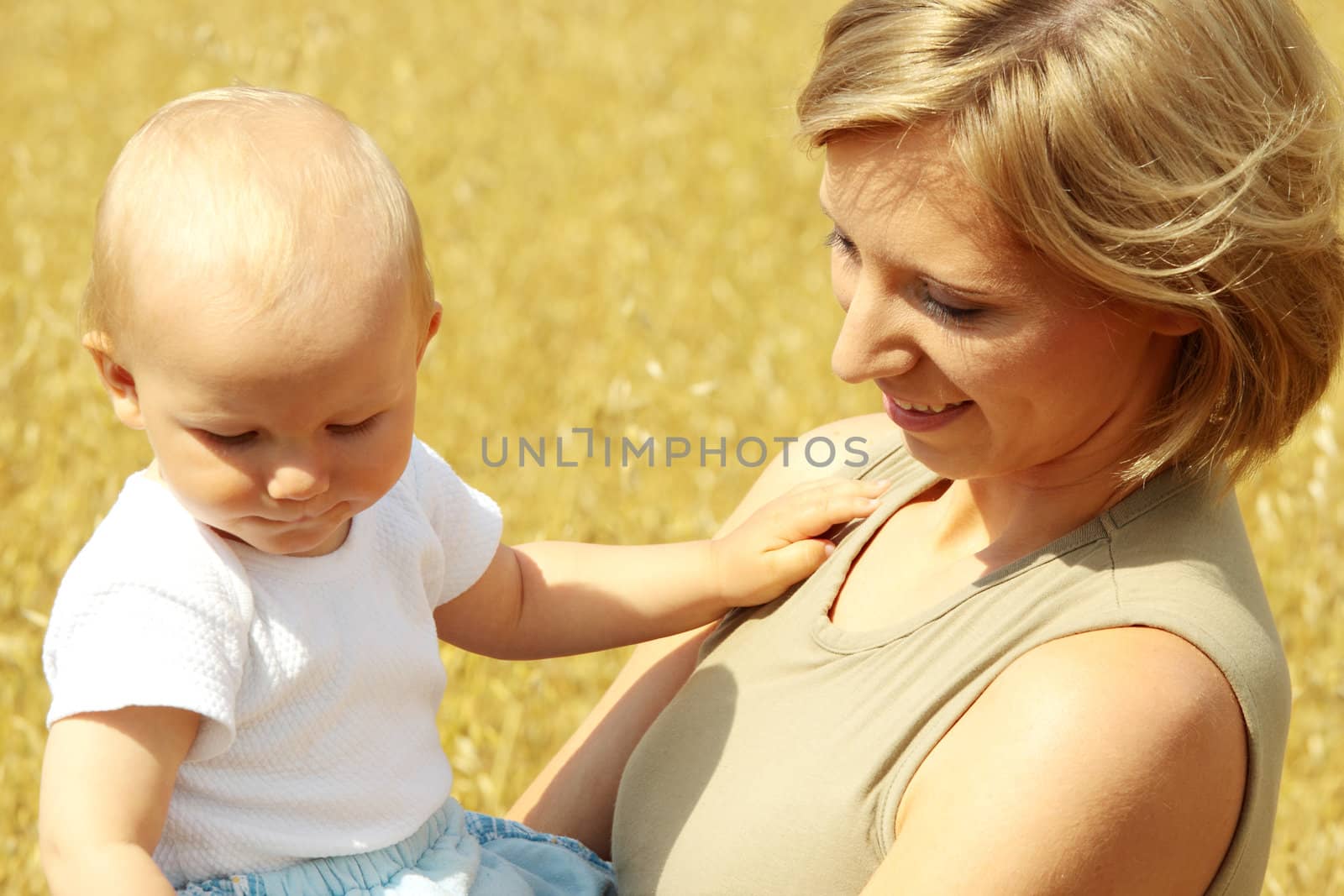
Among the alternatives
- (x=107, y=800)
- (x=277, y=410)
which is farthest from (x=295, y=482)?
(x=107, y=800)

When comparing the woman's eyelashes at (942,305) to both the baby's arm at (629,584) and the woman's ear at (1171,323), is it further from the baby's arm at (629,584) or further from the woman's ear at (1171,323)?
the baby's arm at (629,584)

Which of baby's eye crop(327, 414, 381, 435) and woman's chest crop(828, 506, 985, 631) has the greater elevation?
baby's eye crop(327, 414, 381, 435)

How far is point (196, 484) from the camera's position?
1.92m

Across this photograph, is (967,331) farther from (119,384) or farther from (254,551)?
(119,384)

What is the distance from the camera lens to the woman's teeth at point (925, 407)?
7.08ft

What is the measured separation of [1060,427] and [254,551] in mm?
1082

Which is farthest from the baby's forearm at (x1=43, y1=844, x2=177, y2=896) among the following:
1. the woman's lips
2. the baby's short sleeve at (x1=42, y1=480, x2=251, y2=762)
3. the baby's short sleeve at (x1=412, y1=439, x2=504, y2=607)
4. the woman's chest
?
the woman's lips

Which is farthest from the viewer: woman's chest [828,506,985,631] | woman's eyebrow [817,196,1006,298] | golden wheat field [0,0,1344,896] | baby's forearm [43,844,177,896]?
golden wheat field [0,0,1344,896]

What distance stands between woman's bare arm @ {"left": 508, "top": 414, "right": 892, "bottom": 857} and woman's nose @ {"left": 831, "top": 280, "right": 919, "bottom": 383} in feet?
2.00

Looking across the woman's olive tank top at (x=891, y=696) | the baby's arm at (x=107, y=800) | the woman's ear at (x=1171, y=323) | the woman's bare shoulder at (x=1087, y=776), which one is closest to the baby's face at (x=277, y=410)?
the baby's arm at (x=107, y=800)

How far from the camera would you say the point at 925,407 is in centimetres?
218

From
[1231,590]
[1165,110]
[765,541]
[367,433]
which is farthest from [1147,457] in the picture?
[367,433]

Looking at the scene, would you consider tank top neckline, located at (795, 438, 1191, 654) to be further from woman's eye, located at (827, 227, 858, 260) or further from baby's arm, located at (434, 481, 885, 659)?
woman's eye, located at (827, 227, 858, 260)

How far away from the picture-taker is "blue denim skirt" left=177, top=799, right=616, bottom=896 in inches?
81.4
